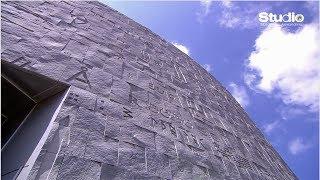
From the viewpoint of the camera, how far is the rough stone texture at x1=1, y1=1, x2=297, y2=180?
317 cm

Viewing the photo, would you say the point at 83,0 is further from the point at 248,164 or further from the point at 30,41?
the point at 248,164

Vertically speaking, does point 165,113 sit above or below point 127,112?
above

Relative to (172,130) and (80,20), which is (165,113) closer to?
(172,130)

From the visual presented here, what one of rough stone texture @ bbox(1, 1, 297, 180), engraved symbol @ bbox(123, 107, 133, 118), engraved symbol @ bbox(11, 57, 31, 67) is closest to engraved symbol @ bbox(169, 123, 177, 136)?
rough stone texture @ bbox(1, 1, 297, 180)

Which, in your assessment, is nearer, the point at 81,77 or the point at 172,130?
the point at 81,77

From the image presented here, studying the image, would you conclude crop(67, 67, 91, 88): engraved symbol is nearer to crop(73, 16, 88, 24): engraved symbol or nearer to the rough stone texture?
the rough stone texture

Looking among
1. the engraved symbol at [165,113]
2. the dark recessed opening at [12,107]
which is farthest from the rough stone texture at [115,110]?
the dark recessed opening at [12,107]

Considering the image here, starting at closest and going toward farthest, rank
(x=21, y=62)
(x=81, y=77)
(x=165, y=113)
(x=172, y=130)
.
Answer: (x=21, y=62), (x=81, y=77), (x=172, y=130), (x=165, y=113)

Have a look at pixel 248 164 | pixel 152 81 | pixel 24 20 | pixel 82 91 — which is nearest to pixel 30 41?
pixel 24 20

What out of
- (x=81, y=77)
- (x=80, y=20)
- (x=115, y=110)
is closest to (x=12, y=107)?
(x=81, y=77)

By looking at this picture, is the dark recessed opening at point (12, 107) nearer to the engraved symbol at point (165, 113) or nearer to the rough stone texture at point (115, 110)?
the rough stone texture at point (115, 110)

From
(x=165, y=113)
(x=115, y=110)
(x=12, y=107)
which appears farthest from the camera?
(x=165, y=113)

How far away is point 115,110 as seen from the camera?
13.0 feet

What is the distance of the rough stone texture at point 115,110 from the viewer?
3.17 metres
